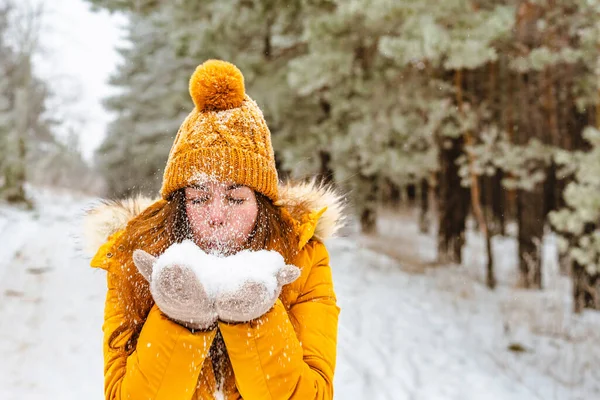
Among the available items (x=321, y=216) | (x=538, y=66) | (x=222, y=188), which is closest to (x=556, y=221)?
(x=538, y=66)

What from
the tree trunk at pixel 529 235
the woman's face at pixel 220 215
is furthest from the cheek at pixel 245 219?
the tree trunk at pixel 529 235

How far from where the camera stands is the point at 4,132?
13727 millimetres

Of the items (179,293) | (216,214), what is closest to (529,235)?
(216,214)

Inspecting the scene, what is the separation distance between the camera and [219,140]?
5.18 feet

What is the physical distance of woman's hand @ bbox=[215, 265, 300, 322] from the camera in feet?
3.80

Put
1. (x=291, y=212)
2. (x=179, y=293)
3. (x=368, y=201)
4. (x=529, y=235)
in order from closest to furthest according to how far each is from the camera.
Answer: (x=179, y=293) → (x=291, y=212) → (x=529, y=235) → (x=368, y=201)

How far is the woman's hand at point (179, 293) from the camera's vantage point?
3.66 feet

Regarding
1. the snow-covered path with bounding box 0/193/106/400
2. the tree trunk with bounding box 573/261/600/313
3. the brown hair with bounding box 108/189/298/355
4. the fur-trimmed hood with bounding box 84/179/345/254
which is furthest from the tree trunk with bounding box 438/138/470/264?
the brown hair with bounding box 108/189/298/355

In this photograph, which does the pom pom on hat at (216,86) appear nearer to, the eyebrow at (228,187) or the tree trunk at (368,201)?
the eyebrow at (228,187)

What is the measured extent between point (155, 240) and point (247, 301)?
0.59 metres

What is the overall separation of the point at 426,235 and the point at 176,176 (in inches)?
639

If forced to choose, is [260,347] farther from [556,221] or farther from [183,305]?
[556,221]

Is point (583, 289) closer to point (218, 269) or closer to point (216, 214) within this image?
point (216, 214)

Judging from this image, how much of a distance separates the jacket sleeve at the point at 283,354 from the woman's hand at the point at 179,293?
0.28 feet
